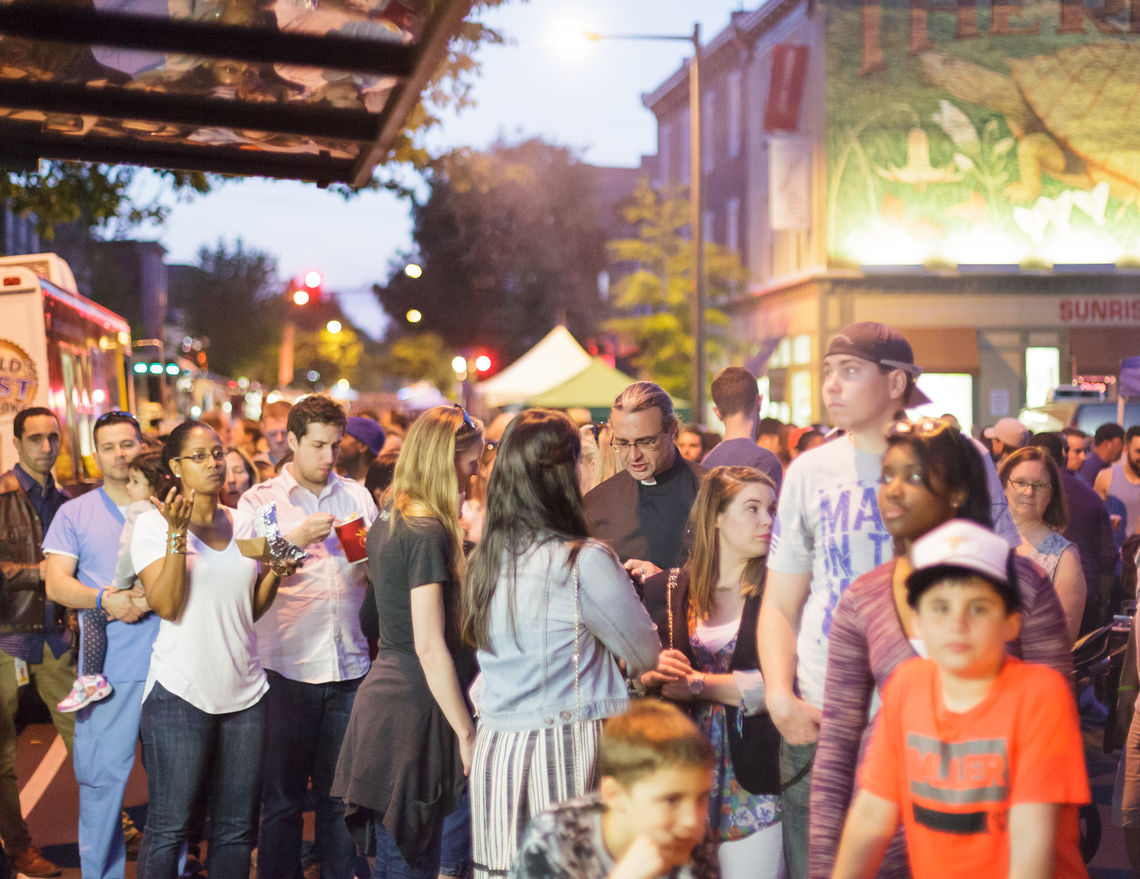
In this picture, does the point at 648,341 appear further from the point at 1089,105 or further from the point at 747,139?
the point at 1089,105

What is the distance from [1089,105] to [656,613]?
31521 millimetres

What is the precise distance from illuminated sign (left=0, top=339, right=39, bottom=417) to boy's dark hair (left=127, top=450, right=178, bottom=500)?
6.15m

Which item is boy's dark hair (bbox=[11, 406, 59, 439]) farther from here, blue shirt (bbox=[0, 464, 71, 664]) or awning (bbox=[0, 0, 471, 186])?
awning (bbox=[0, 0, 471, 186])

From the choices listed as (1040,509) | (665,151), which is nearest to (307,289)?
(1040,509)

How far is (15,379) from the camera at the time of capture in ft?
37.0

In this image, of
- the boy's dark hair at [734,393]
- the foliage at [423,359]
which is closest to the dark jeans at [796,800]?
the boy's dark hair at [734,393]

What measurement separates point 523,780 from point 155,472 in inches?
92.9

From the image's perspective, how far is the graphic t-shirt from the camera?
3.81 metres

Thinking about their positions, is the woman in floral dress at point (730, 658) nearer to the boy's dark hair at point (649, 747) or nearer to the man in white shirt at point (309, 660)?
the boy's dark hair at point (649, 747)

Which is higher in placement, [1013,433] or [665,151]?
[665,151]

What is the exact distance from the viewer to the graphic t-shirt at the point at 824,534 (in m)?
3.81

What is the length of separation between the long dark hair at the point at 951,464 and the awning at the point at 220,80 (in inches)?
57.6

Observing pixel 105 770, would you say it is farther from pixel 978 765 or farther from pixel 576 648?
pixel 978 765

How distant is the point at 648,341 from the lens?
110 ft
